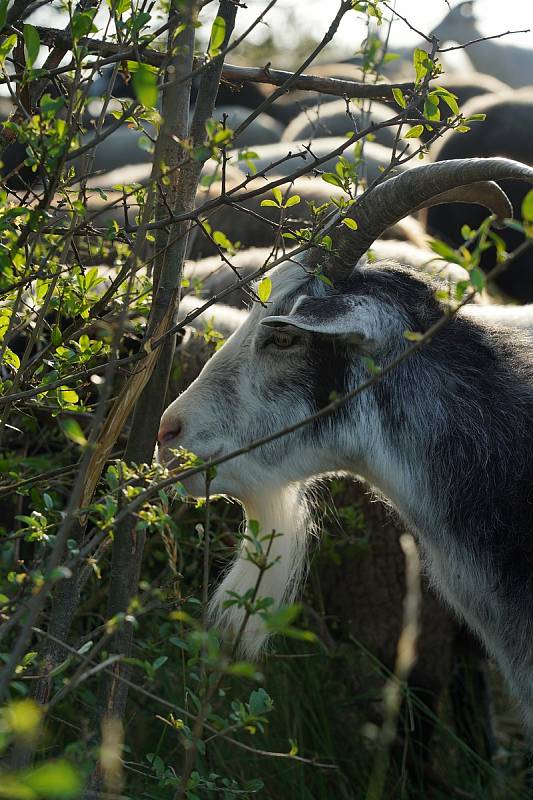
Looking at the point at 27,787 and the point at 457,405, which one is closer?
the point at 27,787

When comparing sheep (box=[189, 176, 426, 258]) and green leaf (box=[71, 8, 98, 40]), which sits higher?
sheep (box=[189, 176, 426, 258])

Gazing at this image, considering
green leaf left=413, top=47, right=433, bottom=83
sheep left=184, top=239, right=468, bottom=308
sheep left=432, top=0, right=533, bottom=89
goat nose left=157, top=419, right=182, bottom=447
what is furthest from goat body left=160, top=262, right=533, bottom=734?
sheep left=432, top=0, right=533, bottom=89

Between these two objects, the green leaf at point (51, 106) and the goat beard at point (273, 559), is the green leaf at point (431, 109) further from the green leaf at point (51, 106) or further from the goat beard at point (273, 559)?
the goat beard at point (273, 559)

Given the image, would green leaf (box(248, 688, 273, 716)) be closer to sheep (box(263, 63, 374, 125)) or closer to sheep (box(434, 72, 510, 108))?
sheep (box(263, 63, 374, 125))

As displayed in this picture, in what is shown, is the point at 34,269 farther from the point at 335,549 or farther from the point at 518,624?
the point at 335,549

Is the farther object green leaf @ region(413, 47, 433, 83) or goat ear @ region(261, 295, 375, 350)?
goat ear @ region(261, 295, 375, 350)

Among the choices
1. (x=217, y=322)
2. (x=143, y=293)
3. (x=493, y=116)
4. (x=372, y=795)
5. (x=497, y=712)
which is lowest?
(x=497, y=712)

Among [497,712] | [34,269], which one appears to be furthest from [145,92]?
[497,712]

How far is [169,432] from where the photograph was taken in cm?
311

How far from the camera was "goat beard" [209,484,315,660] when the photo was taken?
3.31 meters

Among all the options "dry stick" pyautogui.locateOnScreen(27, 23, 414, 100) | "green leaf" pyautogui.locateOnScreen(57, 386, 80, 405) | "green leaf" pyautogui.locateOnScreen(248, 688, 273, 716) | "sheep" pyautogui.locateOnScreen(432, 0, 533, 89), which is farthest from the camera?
"sheep" pyautogui.locateOnScreen(432, 0, 533, 89)

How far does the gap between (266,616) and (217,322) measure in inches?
104

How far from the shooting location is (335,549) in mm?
4508

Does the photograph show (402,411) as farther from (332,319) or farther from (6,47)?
(6,47)
